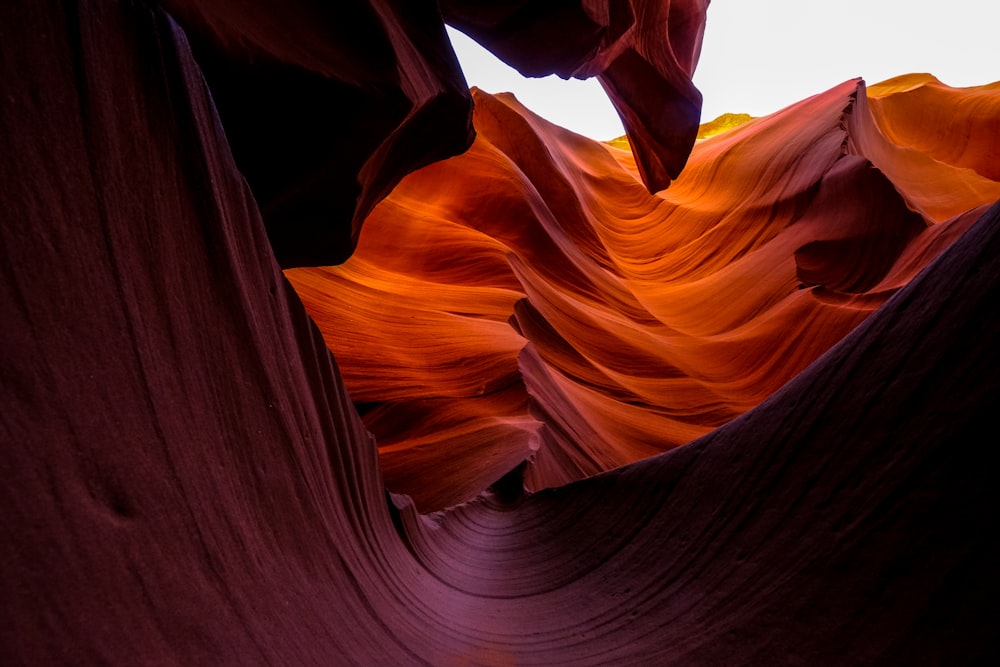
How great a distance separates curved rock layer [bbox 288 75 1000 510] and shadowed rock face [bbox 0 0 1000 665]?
3.64ft

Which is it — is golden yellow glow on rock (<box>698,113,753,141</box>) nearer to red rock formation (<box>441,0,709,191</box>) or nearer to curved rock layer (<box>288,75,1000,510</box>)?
curved rock layer (<box>288,75,1000,510</box>)

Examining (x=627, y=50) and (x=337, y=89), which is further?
(x=627, y=50)

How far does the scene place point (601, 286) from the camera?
5.62 metres

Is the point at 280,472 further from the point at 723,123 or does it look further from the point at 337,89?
Result: the point at 723,123

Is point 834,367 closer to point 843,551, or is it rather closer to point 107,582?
point 843,551

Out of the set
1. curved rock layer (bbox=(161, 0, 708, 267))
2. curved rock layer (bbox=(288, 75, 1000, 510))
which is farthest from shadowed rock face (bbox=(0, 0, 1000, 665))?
curved rock layer (bbox=(288, 75, 1000, 510))

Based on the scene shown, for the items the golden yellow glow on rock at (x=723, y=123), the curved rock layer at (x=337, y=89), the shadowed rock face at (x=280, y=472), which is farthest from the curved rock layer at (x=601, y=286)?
the golden yellow glow on rock at (x=723, y=123)

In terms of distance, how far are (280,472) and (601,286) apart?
15.7 ft

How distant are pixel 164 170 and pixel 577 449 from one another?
2.41m

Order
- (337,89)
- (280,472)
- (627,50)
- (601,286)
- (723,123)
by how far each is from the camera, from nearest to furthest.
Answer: (280,472)
(337,89)
(627,50)
(601,286)
(723,123)

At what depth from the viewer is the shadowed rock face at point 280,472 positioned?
2.14 feet

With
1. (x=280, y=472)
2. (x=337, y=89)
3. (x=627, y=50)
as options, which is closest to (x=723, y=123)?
(x=627, y=50)

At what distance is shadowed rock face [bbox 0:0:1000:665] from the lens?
2.14 feet

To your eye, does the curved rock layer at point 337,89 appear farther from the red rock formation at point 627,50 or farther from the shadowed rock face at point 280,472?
the shadowed rock face at point 280,472
